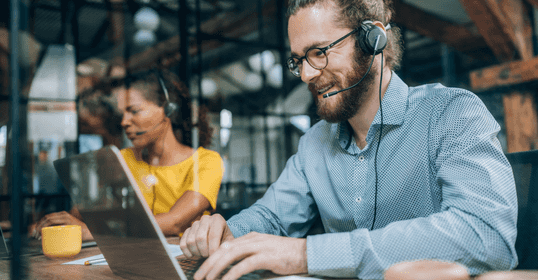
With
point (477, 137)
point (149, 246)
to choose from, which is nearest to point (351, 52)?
point (477, 137)

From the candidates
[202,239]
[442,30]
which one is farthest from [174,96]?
[442,30]

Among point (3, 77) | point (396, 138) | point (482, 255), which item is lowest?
point (482, 255)

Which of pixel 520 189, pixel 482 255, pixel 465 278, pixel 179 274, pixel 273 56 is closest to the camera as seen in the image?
pixel 465 278

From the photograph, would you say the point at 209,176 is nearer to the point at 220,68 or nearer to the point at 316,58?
the point at 316,58

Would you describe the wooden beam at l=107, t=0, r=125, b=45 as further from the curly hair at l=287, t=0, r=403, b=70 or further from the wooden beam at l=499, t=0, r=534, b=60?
the wooden beam at l=499, t=0, r=534, b=60

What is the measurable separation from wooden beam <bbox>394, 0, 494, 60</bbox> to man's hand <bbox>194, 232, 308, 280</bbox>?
4197 millimetres

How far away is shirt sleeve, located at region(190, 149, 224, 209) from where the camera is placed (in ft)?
6.32

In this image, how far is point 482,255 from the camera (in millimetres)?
668

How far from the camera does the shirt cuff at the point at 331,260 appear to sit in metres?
0.66

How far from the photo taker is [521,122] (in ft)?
11.6

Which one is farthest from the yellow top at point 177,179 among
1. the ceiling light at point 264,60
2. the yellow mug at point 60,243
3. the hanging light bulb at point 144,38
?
the ceiling light at point 264,60

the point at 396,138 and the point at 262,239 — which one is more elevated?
the point at 396,138

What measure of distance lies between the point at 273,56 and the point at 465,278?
471 centimetres

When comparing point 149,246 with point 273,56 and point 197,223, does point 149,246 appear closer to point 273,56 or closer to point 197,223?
point 197,223
